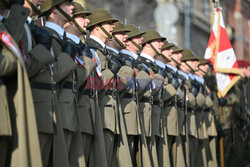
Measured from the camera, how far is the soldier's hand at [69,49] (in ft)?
17.9

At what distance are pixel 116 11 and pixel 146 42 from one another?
21.8m

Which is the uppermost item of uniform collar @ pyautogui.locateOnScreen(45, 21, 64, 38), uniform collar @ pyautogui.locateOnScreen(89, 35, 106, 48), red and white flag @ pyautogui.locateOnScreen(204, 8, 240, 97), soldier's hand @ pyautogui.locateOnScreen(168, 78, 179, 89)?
red and white flag @ pyautogui.locateOnScreen(204, 8, 240, 97)

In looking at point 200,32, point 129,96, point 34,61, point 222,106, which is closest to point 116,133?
point 129,96

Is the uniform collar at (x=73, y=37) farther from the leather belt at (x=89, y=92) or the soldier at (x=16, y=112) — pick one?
the soldier at (x=16, y=112)

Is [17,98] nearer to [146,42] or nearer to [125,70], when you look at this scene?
[125,70]

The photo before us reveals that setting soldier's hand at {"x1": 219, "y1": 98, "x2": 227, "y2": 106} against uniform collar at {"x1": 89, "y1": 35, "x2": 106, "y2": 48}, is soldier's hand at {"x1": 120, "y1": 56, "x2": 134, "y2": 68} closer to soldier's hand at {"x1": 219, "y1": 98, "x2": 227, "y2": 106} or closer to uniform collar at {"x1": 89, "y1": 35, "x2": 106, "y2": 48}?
uniform collar at {"x1": 89, "y1": 35, "x2": 106, "y2": 48}

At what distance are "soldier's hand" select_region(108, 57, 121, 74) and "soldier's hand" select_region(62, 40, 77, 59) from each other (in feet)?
3.36

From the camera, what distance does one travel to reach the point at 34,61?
4625mm

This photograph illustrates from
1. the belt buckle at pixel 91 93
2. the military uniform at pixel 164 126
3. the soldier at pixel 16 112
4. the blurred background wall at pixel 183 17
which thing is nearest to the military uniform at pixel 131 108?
the military uniform at pixel 164 126

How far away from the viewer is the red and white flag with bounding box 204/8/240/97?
1200cm

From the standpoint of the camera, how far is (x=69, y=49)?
547cm

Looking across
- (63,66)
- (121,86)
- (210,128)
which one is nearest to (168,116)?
(121,86)

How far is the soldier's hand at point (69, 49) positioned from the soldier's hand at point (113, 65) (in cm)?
102

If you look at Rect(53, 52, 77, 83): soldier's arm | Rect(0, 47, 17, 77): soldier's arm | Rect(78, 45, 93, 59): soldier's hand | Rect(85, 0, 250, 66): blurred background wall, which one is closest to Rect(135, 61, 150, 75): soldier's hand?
Rect(78, 45, 93, 59): soldier's hand
